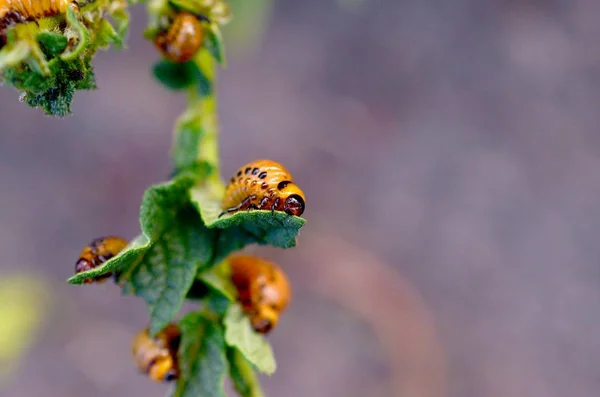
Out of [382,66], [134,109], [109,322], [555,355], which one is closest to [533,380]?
[555,355]

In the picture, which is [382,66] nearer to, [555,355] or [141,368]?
[555,355]

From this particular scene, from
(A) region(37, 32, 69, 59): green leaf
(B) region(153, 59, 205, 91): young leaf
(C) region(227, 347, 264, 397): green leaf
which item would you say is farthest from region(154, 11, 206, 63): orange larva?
(C) region(227, 347, 264, 397): green leaf

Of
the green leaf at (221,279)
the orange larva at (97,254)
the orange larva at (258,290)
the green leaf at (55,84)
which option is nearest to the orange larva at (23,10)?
the green leaf at (55,84)

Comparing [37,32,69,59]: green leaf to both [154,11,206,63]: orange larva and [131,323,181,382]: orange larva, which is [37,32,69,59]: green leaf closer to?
[154,11,206,63]: orange larva

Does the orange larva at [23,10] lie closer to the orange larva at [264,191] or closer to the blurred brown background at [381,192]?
the orange larva at [264,191]

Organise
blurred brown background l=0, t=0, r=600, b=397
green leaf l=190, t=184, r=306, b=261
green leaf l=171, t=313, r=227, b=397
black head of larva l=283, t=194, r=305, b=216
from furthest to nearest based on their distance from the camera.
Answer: blurred brown background l=0, t=0, r=600, b=397 → green leaf l=171, t=313, r=227, b=397 → black head of larva l=283, t=194, r=305, b=216 → green leaf l=190, t=184, r=306, b=261

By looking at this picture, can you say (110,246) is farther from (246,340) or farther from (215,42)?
(215,42)

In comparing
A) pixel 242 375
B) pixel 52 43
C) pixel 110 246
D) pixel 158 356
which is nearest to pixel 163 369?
pixel 158 356
